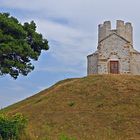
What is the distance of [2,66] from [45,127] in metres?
5.50

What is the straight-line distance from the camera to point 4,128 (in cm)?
1983

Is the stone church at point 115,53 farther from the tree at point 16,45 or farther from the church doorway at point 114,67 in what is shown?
the tree at point 16,45

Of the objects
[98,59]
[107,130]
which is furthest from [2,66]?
[98,59]

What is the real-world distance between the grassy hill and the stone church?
7.11 metres

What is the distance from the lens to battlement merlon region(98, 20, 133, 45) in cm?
4972

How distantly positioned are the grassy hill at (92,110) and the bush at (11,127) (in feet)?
15.1

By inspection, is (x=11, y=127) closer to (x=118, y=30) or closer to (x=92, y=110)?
(x=92, y=110)

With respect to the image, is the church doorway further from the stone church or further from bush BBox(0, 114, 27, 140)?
bush BBox(0, 114, 27, 140)

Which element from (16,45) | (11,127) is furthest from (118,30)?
(11,127)

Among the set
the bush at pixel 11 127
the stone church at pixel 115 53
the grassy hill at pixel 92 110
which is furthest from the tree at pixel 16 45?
the stone church at pixel 115 53

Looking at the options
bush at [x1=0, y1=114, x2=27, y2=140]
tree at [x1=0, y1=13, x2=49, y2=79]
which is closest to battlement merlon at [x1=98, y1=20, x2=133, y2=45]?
tree at [x1=0, y1=13, x2=49, y2=79]

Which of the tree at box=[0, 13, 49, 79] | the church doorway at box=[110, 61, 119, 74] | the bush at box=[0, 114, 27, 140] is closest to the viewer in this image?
the bush at box=[0, 114, 27, 140]

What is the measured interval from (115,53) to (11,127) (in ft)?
102

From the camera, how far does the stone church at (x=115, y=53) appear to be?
49312mm
